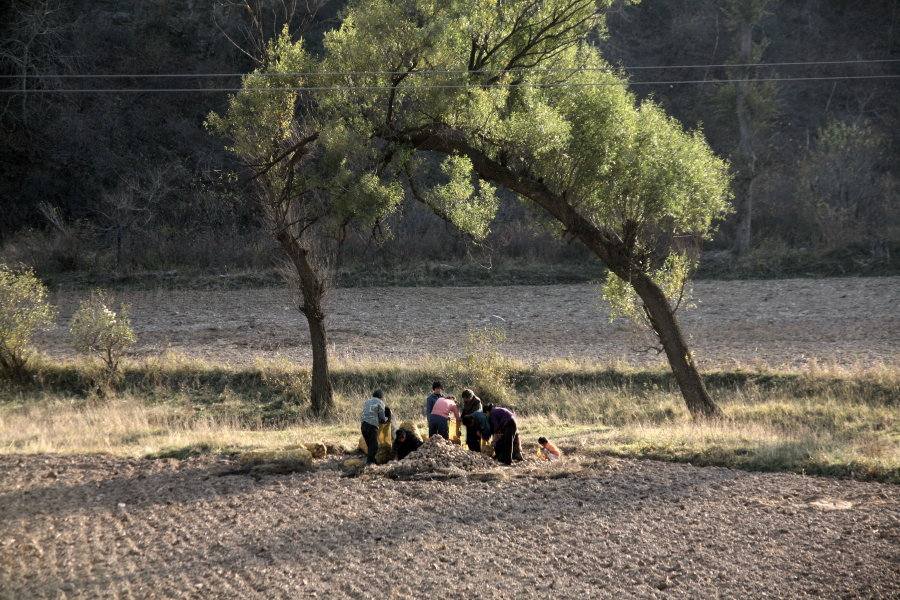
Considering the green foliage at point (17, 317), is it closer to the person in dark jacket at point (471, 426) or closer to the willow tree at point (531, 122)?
the willow tree at point (531, 122)

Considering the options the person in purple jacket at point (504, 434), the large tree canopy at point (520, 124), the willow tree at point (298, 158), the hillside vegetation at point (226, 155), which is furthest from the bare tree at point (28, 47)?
the person in purple jacket at point (504, 434)

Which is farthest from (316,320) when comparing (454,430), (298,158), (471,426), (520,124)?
(520,124)

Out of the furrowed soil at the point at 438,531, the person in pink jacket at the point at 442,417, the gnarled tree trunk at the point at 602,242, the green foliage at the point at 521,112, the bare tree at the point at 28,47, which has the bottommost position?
the furrowed soil at the point at 438,531

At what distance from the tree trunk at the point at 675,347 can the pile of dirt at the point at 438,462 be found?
20.1ft

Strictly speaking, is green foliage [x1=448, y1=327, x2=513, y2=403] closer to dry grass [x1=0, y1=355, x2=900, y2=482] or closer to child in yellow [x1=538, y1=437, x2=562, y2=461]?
dry grass [x1=0, y1=355, x2=900, y2=482]

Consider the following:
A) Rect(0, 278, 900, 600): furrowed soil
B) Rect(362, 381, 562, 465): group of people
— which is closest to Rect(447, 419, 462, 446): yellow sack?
Rect(362, 381, 562, 465): group of people

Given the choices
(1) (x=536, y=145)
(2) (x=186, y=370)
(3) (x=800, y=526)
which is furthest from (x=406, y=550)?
(2) (x=186, y=370)

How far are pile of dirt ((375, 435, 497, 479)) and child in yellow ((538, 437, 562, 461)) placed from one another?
905mm

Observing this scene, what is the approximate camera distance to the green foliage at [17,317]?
21453 mm

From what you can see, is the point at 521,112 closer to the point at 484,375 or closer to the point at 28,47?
the point at 484,375

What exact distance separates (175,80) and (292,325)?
22.6m

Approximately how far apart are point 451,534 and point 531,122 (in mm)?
8174

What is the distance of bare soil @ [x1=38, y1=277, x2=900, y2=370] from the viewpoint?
2403 cm

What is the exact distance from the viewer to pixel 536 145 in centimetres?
1531
